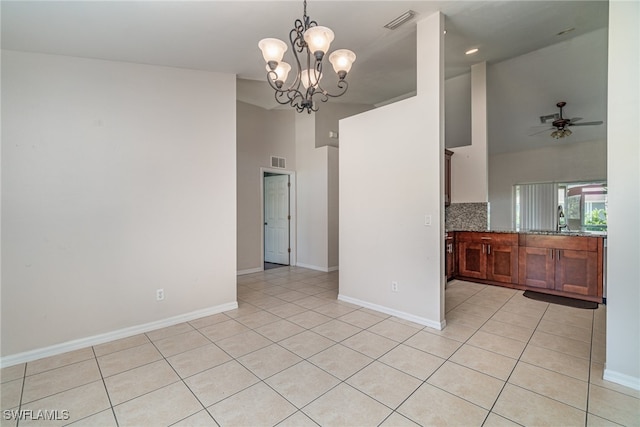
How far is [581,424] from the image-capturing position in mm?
1549

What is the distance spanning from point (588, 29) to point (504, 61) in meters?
1.02

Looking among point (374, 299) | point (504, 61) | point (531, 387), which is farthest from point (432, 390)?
point (504, 61)

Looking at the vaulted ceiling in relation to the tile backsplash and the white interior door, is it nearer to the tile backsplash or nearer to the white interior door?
the tile backsplash

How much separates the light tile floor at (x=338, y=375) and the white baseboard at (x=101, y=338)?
8 cm

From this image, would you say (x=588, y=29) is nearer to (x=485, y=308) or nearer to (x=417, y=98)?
(x=417, y=98)

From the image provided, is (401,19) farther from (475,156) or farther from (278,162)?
(278,162)

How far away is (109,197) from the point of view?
2.66 metres

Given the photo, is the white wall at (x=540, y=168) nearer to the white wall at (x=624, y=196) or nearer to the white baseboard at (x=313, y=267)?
the white baseboard at (x=313, y=267)

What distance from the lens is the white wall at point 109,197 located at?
229 centimetres

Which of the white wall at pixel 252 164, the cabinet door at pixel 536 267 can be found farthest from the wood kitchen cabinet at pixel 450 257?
the white wall at pixel 252 164

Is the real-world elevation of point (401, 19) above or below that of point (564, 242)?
above

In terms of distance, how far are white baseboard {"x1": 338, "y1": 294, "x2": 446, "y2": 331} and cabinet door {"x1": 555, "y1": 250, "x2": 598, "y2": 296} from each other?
2.21 m

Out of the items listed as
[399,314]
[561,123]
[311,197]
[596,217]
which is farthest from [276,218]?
[596,217]

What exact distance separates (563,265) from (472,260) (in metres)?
1.16
